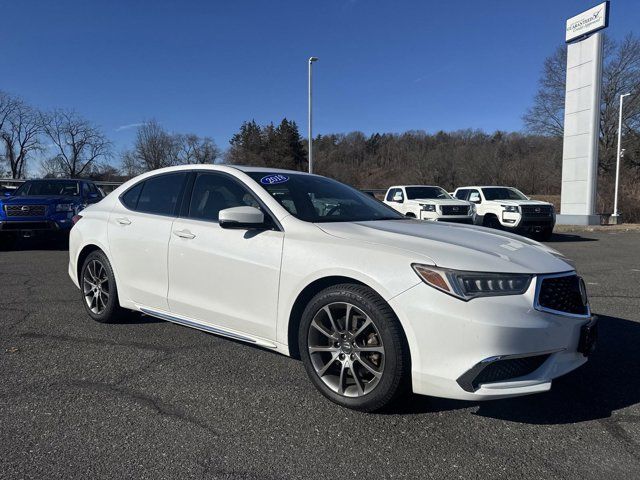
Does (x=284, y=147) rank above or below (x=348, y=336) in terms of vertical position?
above

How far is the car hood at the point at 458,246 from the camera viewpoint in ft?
9.05

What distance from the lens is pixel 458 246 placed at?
116 inches

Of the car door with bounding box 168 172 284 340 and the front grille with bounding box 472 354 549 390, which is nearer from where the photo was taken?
the front grille with bounding box 472 354 549 390

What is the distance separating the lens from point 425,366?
2693mm

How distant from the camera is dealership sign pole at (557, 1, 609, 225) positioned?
20.4 metres

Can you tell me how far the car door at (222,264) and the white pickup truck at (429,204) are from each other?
10.1 metres

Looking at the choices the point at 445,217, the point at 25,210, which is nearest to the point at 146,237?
the point at 25,210

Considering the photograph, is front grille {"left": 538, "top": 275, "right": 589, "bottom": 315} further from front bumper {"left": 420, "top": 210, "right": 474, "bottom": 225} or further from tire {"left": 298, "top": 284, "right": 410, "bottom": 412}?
front bumper {"left": 420, "top": 210, "right": 474, "bottom": 225}

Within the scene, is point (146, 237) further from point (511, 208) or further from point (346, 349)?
point (511, 208)

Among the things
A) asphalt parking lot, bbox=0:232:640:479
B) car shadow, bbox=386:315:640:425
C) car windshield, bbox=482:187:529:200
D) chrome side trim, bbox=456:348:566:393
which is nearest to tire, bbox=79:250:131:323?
asphalt parking lot, bbox=0:232:640:479

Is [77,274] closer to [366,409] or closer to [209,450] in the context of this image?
[209,450]

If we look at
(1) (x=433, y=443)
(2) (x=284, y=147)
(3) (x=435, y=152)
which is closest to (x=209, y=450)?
(1) (x=433, y=443)

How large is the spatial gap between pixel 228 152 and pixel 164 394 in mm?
75863

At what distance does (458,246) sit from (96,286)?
3683mm
